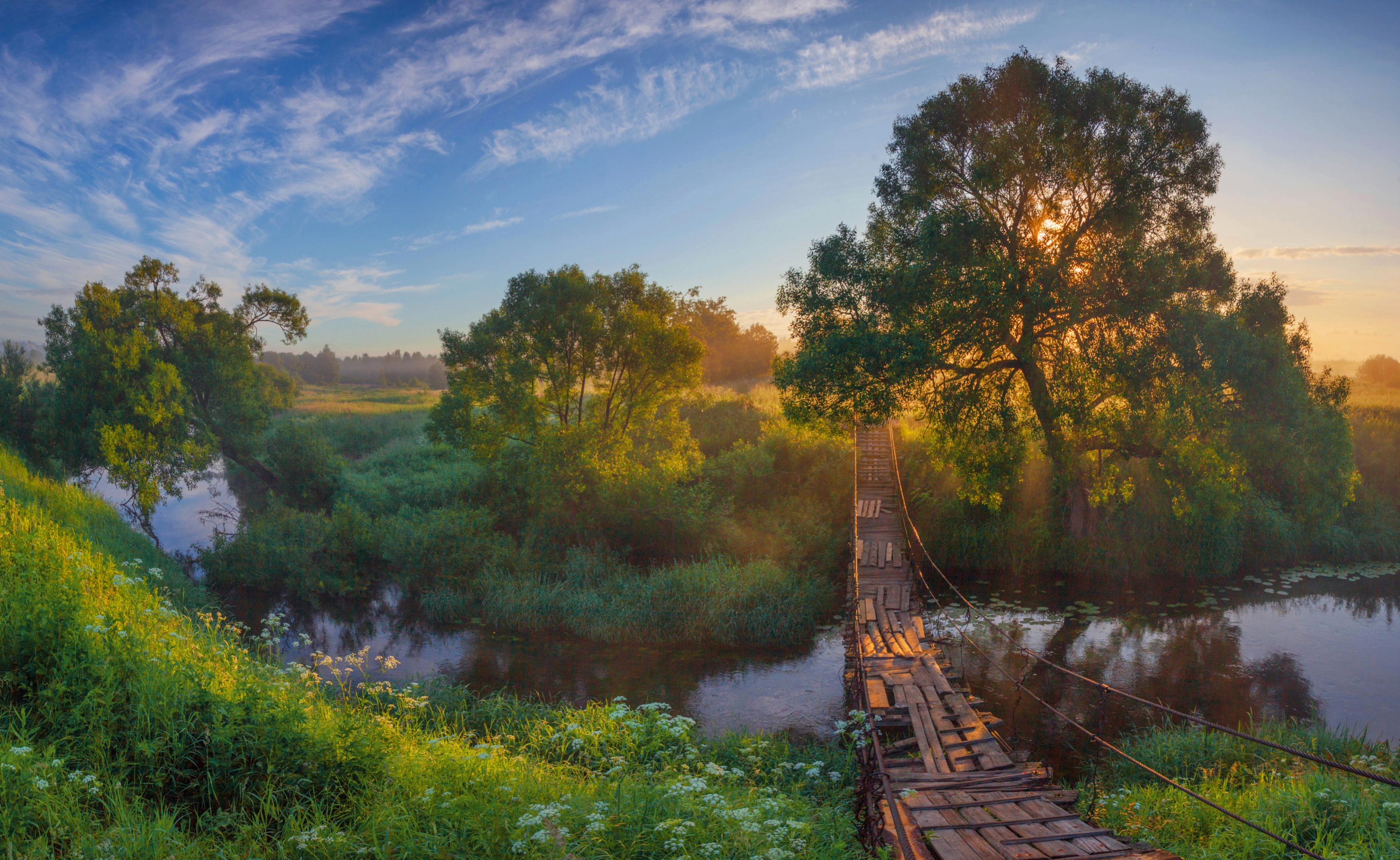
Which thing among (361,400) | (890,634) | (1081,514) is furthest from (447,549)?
(361,400)

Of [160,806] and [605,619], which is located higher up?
[160,806]

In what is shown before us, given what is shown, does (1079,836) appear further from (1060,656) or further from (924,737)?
(1060,656)

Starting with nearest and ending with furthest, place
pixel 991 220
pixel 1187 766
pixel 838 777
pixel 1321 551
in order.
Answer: pixel 838 777, pixel 1187 766, pixel 991 220, pixel 1321 551

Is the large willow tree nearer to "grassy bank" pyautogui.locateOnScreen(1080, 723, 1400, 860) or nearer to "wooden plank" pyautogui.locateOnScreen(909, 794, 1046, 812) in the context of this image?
"grassy bank" pyautogui.locateOnScreen(1080, 723, 1400, 860)

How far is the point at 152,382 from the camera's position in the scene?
17.6 metres

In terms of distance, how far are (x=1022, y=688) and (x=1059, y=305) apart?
7.72 m

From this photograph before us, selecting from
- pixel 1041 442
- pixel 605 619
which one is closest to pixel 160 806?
pixel 605 619

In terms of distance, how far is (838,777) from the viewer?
6.32 metres

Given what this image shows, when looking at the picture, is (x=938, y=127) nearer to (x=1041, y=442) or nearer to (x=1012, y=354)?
(x=1012, y=354)

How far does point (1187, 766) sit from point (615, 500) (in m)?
12.5

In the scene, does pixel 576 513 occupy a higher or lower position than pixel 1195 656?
higher

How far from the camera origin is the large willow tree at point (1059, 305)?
462 inches

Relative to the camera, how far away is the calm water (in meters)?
9.64

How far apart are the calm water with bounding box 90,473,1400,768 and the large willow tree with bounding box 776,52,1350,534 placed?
231cm
